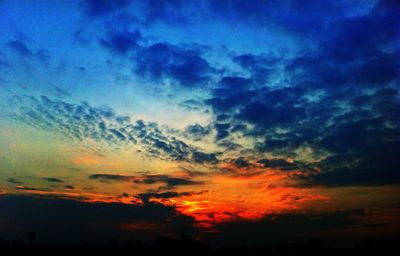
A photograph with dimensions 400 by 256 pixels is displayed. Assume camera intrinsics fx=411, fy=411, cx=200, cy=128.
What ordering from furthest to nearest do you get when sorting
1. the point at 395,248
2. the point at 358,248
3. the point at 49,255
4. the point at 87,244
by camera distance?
1. the point at 87,244
2. the point at 358,248
3. the point at 395,248
4. the point at 49,255

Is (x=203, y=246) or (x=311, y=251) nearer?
(x=311, y=251)

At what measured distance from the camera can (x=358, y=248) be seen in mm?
114125

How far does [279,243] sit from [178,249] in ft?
89.9

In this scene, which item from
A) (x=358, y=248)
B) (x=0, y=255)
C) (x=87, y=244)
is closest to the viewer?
(x=0, y=255)

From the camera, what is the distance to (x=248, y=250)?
4220 inches

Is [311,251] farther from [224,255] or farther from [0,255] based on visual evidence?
[0,255]

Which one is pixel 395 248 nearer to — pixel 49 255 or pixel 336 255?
pixel 336 255

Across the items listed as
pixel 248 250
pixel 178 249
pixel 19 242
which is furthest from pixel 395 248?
pixel 19 242

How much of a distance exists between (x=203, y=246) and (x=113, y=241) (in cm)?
2744

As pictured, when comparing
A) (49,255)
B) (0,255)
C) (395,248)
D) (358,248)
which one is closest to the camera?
(0,255)

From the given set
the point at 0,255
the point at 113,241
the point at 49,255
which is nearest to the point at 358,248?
the point at 113,241

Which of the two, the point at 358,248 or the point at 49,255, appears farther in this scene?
the point at 358,248

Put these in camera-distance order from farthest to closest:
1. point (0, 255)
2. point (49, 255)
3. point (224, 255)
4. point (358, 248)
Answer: point (358, 248), point (224, 255), point (49, 255), point (0, 255)

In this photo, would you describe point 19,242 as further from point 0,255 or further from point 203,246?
point 203,246
